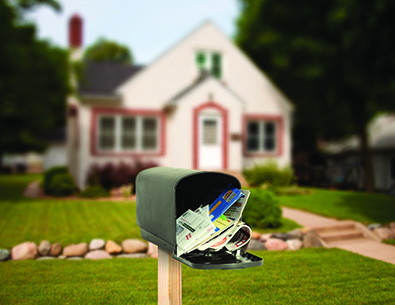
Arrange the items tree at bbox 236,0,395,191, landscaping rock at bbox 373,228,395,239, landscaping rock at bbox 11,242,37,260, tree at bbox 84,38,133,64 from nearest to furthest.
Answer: landscaping rock at bbox 11,242,37,260, landscaping rock at bbox 373,228,395,239, tree at bbox 236,0,395,191, tree at bbox 84,38,133,64

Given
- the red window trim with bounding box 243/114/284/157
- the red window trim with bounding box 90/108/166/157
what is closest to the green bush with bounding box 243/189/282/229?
the red window trim with bounding box 90/108/166/157

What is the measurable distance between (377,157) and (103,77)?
17.6m

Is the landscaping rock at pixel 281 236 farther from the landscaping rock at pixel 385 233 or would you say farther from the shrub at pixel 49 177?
the shrub at pixel 49 177

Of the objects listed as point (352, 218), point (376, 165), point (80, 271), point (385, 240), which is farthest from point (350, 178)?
point (80, 271)

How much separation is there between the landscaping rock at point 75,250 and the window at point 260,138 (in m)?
12.3

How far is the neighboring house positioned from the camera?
73.3ft

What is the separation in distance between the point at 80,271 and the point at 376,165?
22684 millimetres

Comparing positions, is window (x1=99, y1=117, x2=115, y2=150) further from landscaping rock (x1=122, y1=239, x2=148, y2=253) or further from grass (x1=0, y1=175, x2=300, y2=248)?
landscaping rock (x1=122, y1=239, x2=148, y2=253)

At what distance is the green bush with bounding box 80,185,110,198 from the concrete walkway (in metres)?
7.32

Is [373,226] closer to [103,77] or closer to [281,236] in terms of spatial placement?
[281,236]

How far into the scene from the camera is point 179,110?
53.0ft

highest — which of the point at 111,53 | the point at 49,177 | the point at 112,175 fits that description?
the point at 111,53

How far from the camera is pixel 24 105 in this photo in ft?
47.4

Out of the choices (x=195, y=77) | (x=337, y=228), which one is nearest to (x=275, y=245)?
(x=337, y=228)
